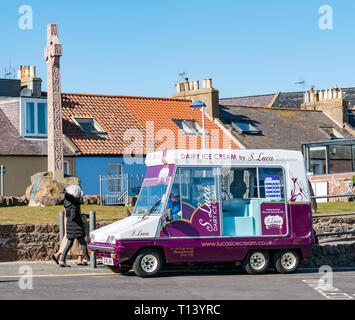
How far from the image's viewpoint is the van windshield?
51.3 feet

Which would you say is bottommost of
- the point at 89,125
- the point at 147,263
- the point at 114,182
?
the point at 147,263

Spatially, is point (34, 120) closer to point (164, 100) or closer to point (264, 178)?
point (164, 100)

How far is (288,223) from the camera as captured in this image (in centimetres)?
1652

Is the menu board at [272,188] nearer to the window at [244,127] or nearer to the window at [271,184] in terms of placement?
the window at [271,184]

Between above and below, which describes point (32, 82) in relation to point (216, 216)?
above

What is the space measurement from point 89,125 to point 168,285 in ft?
83.6

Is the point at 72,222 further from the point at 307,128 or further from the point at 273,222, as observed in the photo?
the point at 307,128

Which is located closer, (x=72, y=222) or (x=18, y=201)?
(x=72, y=222)

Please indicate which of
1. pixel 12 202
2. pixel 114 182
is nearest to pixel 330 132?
pixel 114 182

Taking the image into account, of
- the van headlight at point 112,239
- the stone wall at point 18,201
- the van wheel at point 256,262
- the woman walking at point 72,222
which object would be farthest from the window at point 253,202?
the stone wall at point 18,201

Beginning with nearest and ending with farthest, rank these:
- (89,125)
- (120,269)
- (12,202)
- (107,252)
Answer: (107,252) → (120,269) → (12,202) → (89,125)

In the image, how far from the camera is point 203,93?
147 feet

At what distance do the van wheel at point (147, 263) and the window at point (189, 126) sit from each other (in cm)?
2594
